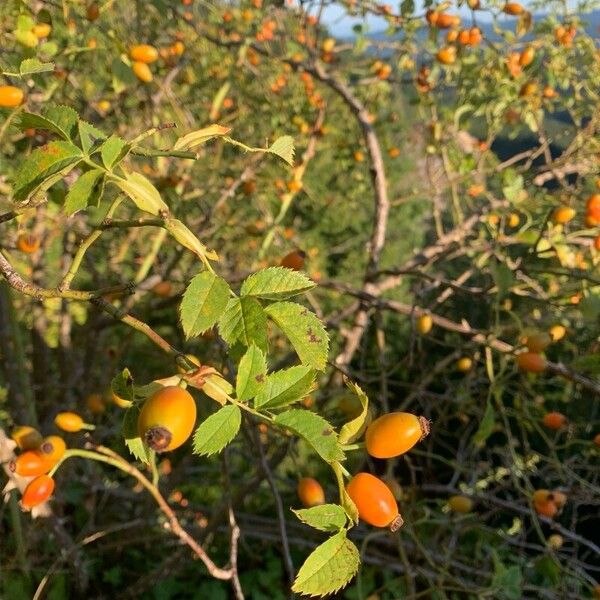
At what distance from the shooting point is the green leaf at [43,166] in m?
0.59

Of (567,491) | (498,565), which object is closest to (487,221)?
(567,491)

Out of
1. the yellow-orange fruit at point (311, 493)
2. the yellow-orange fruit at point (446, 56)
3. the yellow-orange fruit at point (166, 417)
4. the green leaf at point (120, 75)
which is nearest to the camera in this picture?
the yellow-orange fruit at point (166, 417)

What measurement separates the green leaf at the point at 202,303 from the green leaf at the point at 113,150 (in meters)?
0.13

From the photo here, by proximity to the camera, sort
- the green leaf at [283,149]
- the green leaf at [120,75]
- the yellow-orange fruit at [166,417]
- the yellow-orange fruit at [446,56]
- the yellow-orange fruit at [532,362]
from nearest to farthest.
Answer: the yellow-orange fruit at [166,417] < the green leaf at [283,149] < the yellow-orange fruit at [532,362] < the green leaf at [120,75] < the yellow-orange fruit at [446,56]

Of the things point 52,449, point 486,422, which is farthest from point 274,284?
point 486,422

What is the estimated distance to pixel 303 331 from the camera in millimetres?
597

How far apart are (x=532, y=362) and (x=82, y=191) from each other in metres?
0.99

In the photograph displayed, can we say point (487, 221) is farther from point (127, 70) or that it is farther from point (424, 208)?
point (424, 208)

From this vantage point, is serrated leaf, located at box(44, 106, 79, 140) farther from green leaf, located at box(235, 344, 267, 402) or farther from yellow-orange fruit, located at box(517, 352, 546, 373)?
yellow-orange fruit, located at box(517, 352, 546, 373)

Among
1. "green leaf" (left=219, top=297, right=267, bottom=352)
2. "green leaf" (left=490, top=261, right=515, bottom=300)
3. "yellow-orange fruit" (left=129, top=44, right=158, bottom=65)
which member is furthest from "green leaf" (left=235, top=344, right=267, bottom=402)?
"yellow-orange fruit" (left=129, top=44, right=158, bottom=65)

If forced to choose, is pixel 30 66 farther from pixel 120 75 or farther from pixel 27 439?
pixel 120 75

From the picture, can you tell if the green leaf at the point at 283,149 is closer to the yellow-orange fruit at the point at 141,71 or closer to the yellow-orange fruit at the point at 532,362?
the yellow-orange fruit at the point at 532,362

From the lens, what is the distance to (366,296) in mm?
1409

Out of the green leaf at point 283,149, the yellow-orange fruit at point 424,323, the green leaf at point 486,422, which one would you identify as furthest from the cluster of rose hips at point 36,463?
the yellow-orange fruit at point 424,323
